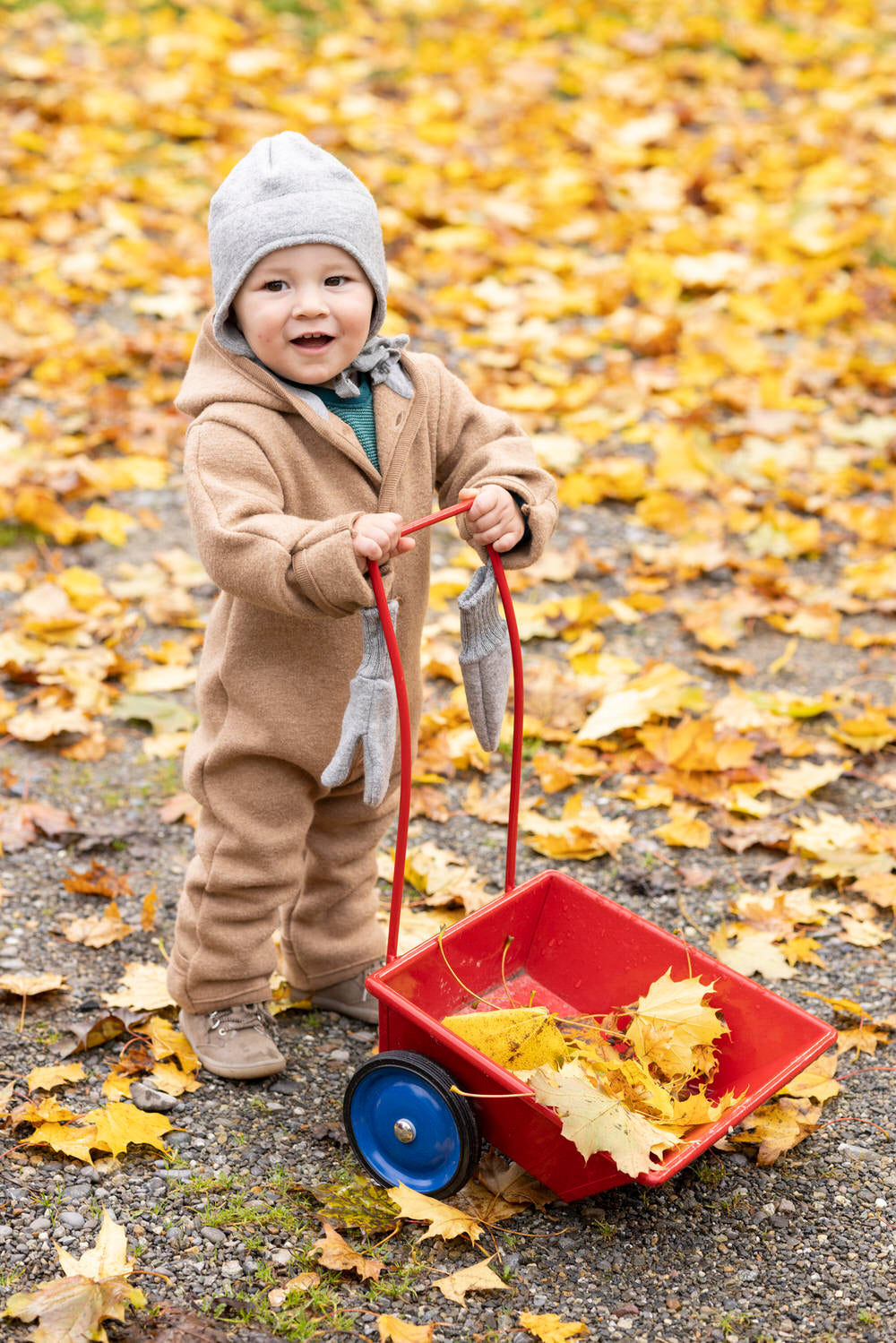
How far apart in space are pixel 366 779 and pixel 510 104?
5.60 metres

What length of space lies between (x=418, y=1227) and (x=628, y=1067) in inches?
16.9

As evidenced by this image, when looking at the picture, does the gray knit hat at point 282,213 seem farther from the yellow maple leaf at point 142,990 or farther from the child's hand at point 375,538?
the yellow maple leaf at point 142,990

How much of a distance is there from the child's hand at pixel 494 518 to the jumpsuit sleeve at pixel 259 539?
8.6 inches

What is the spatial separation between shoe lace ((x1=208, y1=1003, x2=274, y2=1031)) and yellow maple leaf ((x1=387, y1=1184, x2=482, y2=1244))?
0.50m

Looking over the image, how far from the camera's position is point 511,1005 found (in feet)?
8.02

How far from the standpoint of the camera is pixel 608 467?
454cm

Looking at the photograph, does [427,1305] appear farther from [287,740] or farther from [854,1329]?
[287,740]

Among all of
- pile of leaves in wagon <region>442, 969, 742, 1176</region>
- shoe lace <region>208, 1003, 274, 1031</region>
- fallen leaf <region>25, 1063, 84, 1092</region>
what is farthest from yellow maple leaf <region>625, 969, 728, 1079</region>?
fallen leaf <region>25, 1063, 84, 1092</region>

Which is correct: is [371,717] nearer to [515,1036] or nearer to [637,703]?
[515,1036]

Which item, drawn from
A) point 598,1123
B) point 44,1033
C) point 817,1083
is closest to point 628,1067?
point 598,1123

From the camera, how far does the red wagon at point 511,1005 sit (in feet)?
6.71

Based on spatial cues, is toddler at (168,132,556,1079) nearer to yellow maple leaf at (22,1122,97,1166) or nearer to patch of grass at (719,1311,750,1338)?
yellow maple leaf at (22,1122,97,1166)

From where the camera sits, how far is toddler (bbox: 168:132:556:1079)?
204cm

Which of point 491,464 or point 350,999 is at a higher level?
point 491,464
